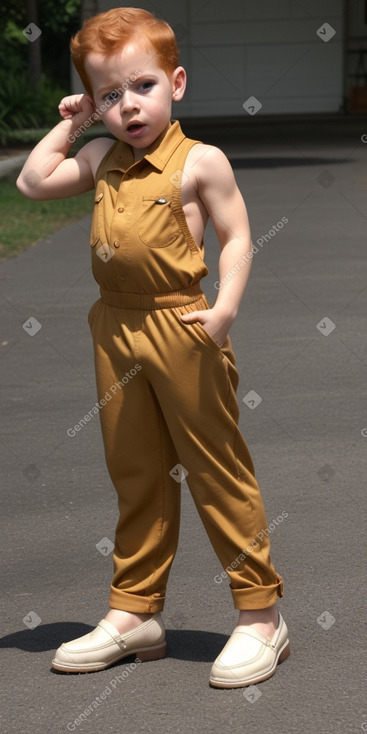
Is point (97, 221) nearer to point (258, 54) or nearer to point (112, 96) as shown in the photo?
point (112, 96)

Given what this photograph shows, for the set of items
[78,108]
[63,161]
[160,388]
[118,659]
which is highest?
[78,108]

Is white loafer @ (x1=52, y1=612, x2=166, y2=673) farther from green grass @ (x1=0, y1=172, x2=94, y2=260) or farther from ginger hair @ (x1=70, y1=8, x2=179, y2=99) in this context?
green grass @ (x1=0, y1=172, x2=94, y2=260)

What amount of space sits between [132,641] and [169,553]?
0.25 metres

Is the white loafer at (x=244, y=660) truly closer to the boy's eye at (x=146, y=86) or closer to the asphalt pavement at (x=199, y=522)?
the asphalt pavement at (x=199, y=522)

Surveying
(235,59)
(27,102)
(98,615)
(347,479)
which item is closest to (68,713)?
(98,615)

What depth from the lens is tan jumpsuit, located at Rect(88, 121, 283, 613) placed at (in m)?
3.16

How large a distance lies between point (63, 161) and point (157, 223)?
1.39 ft

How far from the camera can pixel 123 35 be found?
313 cm

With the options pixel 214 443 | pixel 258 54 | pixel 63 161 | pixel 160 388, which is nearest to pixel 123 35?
pixel 63 161

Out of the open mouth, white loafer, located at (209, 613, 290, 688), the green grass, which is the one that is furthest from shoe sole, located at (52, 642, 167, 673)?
the green grass

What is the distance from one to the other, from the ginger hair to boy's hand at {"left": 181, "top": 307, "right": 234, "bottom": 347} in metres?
0.60

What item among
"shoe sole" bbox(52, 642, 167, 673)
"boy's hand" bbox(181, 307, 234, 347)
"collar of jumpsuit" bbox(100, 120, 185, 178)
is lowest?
"shoe sole" bbox(52, 642, 167, 673)

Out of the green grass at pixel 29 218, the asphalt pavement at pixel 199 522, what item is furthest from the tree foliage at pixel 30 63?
the asphalt pavement at pixel 199 522

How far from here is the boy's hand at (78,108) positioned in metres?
3.30
